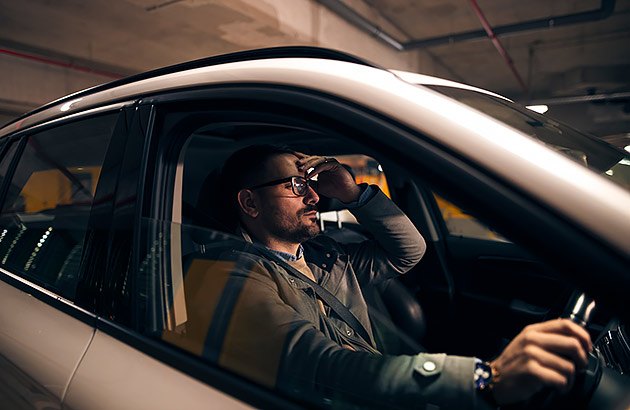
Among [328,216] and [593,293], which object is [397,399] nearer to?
[593,293]

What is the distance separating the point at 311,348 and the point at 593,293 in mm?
469

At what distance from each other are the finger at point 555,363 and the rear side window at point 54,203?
3.52ft

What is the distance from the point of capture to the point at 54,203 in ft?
5.13

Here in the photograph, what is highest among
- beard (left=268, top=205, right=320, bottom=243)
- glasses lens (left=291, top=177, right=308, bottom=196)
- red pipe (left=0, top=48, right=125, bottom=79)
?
red pipe (left=0, top=48, right=125, bottom=79)

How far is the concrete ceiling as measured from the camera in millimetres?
6011

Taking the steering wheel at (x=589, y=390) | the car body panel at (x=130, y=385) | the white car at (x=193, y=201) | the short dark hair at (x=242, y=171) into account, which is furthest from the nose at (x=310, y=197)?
the steering wheel at (x=589, y=390)

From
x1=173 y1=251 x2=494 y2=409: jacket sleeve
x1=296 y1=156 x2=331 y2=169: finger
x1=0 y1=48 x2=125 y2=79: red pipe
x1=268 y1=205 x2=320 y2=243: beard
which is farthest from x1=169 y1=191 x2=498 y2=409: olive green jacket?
x1=0 y1=48 x2=125 y2=79: red pipe

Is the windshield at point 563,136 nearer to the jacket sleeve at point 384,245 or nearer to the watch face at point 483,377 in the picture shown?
the watch face at point 483,377

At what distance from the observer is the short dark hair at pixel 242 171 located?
58.0 inches

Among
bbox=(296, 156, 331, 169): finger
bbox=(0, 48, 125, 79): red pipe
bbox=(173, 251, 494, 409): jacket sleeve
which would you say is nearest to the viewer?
bbox=(173, 251, 494, 409): jacket sleeve

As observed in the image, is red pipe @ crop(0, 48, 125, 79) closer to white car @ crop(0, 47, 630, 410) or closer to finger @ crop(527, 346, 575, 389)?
white car @ crop(0, 47, 630, 410)

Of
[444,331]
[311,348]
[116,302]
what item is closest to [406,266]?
[444,331]

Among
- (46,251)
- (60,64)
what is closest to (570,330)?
(46,251)

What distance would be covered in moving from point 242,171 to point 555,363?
1.16 meters
